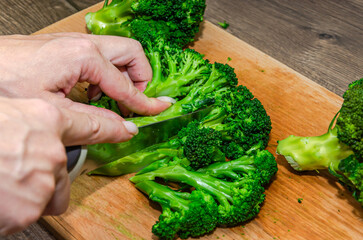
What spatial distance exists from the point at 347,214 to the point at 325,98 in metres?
0.86

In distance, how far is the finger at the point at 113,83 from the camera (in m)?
2.08

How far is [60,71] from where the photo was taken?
200cm

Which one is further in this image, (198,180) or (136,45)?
(136,45)

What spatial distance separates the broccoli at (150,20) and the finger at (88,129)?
0.96 meters

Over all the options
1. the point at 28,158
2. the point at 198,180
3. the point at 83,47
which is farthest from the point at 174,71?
the point at 28,158

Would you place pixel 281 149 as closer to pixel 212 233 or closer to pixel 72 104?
pixel 212 233

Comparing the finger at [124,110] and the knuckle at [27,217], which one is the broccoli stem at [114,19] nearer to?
the finger at [124,110]

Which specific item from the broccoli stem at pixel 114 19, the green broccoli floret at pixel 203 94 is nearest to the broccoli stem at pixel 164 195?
the green broccoli floret at pixel 203 94

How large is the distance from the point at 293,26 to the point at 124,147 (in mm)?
2104

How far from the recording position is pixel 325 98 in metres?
2.74

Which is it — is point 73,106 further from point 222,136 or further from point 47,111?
point 222,136

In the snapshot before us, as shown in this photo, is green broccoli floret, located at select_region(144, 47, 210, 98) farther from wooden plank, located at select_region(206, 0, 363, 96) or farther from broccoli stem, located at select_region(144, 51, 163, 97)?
wooden plank, located at select_region(206, 0, 363, 96)

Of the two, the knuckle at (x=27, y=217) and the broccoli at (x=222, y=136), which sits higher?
the knuckle at (x=27, y=217)

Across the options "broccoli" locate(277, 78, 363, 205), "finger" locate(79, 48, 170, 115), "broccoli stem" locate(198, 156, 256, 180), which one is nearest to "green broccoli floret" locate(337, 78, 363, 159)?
"broccoli" locate(277, 78, 363, 205)
